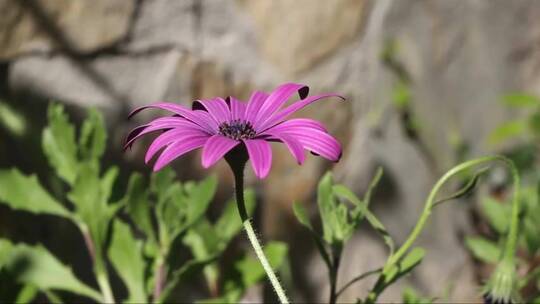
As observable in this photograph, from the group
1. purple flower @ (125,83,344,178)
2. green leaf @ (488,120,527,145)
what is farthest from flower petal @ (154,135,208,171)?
green leaf @ (488,120,527,145)

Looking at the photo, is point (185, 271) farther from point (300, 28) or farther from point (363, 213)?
point (300, 28)

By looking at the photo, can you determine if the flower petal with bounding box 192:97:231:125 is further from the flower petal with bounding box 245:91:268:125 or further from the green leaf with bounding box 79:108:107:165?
the green leaf with bounding box 79:108:107:165

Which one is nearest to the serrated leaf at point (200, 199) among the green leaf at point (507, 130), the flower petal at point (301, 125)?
the flower petal at point (301, 125)

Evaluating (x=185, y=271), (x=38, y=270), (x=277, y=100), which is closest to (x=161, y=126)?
(x=277, y=100)

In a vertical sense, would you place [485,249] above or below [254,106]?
below

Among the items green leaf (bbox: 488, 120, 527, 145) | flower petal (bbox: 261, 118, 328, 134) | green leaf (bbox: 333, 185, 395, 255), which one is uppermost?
green leaf (bbox: 488, 120, 527, 145)

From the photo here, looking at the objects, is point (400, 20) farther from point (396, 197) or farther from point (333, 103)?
point (396, 197)
